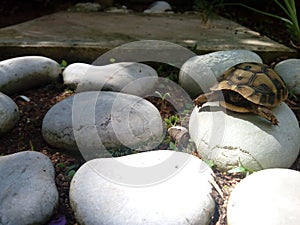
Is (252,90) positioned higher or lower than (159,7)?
higher

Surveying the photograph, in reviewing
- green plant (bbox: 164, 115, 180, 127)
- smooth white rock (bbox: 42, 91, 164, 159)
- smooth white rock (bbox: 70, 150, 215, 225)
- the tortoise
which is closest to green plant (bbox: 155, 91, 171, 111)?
green plant (bbox: 164, 115, 180, 127)

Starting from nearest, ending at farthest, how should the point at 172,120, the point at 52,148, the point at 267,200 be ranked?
1. the point at 267,200
2. the point at 52,148
3. the point at 172,120

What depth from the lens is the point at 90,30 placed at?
388cm

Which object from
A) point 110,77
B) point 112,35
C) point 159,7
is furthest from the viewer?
point 159,7

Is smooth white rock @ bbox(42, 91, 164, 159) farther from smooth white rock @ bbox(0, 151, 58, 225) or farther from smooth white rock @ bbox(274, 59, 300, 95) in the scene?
smooth white rock @ bbox(274, 59, 300, 95)

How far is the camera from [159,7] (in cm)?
530

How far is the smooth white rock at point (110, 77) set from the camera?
8.80 feet

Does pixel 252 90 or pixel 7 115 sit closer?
pixel 252 90

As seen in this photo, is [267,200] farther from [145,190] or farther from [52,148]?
[52,148]

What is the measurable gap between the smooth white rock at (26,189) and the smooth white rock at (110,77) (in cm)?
84

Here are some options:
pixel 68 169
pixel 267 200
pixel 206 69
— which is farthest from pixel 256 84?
pixel 68 169

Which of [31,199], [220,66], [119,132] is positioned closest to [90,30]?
[220,66]

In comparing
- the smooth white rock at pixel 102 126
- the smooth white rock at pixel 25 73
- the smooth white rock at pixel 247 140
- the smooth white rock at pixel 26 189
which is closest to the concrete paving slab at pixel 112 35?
the smooth white rock at pixel 25 73

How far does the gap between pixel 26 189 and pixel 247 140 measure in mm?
1148
